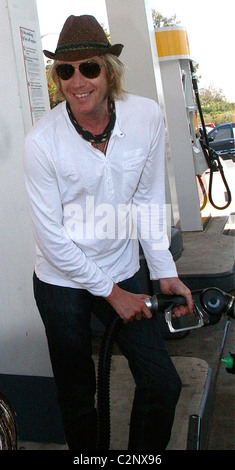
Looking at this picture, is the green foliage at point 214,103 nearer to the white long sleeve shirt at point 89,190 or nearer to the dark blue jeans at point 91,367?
the white long sleeve shirt at point 89,190

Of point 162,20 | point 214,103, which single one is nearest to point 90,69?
point 162,20

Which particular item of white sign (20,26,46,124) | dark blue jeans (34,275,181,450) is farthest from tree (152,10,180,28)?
dark blue jeans (34,275,181,450)

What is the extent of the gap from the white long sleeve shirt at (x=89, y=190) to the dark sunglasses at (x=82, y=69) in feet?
0.46

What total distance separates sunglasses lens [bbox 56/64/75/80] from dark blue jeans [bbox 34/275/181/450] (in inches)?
29.9

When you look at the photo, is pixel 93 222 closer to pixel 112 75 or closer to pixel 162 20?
pixel 112 75

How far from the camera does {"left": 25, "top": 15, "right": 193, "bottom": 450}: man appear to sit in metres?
2.03

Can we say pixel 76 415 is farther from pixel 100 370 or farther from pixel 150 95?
pixel 150 95

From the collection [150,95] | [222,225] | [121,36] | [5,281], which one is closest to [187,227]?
[222,225]

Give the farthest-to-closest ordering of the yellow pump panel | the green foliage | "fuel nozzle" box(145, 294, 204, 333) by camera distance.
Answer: the green foliage → the yellow pump panel → "fuel nozzle" box(145, 294, 204, 333)

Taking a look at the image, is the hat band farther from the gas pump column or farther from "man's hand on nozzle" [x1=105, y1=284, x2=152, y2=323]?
the gas pump column

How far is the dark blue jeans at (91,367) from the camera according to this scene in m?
2.16

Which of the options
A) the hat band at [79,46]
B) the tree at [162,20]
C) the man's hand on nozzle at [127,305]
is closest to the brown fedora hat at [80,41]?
the hat band at [79,46]

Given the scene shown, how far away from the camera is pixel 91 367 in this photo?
2.30m

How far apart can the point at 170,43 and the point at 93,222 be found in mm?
5319
